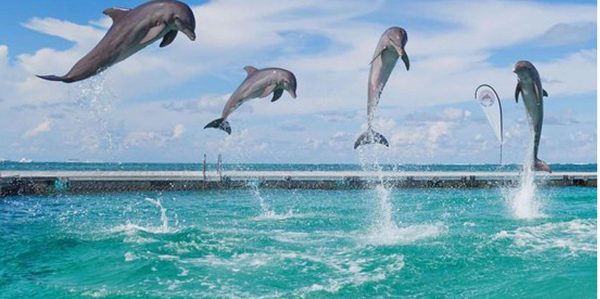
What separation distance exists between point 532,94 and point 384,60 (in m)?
4.34

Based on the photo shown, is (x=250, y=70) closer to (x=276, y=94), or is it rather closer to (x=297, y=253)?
(x=276, y=94)

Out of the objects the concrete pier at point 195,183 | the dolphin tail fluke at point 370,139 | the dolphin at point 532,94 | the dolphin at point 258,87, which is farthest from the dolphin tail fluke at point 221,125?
the concrete pier at point 195,183

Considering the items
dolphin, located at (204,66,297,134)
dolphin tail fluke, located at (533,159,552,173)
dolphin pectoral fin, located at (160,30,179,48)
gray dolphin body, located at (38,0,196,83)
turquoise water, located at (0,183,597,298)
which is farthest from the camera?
dolphin tail fluke, located at (533,159,552,173)

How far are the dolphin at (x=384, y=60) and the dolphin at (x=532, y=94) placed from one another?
311 cm

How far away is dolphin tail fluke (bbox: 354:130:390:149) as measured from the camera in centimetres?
1205

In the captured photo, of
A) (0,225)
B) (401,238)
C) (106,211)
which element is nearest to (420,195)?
(106,211)

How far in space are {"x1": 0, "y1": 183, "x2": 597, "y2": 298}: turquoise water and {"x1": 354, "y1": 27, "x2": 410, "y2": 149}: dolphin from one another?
2997 mm

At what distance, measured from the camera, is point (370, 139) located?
1219 centimetres

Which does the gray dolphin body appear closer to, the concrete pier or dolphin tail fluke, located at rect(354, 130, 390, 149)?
dolphin tail fluke, located at rect(354, 130, 390, 149)

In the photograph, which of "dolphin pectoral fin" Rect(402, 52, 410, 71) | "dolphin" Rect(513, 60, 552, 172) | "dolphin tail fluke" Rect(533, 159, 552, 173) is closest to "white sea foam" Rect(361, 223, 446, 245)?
"dolphin tail fluke" Rect(533, 159, 552, 173)

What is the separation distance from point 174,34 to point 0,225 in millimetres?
14982

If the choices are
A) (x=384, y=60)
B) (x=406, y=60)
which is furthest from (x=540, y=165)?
(x=406, y=60)

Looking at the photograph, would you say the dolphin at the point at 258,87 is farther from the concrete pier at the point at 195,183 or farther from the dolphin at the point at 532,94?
the concrete pier at the point at 195,183

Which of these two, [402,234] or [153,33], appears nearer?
[153,33]
